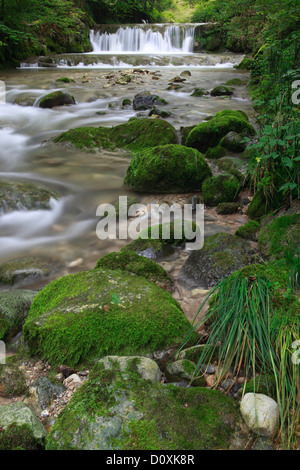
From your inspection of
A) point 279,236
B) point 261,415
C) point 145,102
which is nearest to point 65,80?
point 145,102

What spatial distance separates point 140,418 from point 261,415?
0.59m

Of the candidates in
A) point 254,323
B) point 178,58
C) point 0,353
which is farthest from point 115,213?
point 178,58

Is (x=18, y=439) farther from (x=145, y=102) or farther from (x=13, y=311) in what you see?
(x=145, y=102)

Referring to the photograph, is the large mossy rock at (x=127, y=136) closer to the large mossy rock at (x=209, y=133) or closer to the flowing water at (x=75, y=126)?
the flowing water at (x=75, y=126)

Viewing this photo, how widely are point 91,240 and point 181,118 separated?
253 inches

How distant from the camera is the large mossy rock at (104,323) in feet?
7.97

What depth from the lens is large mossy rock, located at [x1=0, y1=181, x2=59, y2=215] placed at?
5.36 metres

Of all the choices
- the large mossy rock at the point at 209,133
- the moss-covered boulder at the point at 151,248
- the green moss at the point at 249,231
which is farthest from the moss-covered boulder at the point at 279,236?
the large mossy rock at the point at 209,133

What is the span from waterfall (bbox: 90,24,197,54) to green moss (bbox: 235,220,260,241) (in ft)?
78.4

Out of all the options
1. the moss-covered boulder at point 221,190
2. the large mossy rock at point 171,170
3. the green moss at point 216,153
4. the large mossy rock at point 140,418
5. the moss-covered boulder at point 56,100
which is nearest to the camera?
the large mossy rock at point 140,418

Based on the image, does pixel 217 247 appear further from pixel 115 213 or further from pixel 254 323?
pixel 115 213

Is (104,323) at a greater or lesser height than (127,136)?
lesser

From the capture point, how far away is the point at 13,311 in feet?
9.93

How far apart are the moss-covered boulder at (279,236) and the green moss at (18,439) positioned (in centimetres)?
257
